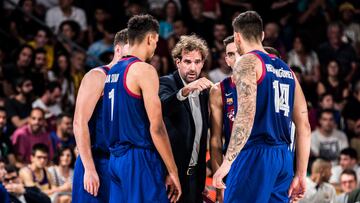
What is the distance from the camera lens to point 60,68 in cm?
1491

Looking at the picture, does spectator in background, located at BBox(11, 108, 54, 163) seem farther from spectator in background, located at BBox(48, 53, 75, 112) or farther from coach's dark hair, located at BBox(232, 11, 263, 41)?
coach's dark hair, located at BBox(232, 11, 263, 41)

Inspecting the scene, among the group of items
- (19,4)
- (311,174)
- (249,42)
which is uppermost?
(19,4)

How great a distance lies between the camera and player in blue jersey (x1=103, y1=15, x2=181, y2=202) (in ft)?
24.7

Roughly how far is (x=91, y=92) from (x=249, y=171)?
166cm

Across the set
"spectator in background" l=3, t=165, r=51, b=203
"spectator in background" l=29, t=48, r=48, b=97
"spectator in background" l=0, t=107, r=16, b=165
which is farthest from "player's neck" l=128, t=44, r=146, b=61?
"spectator in background" l=29, t=48, r=48, b=97

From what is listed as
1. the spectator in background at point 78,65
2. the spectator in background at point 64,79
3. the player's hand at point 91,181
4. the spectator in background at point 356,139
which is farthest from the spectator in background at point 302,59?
the player's hand at point 91,181

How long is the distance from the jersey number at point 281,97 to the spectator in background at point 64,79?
7488 millimetres

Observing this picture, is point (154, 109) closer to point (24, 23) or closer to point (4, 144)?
point (4, 144)

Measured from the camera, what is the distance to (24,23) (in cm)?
1582

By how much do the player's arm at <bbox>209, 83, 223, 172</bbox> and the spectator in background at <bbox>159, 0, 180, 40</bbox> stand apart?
819cm

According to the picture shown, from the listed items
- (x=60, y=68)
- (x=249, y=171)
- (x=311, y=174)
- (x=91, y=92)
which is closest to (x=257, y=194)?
(x=249, y=171)

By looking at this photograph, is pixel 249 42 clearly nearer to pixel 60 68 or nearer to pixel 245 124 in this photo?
pixel 245 124

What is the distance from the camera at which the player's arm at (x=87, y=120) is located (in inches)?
315

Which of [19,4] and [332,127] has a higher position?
[19,4]
